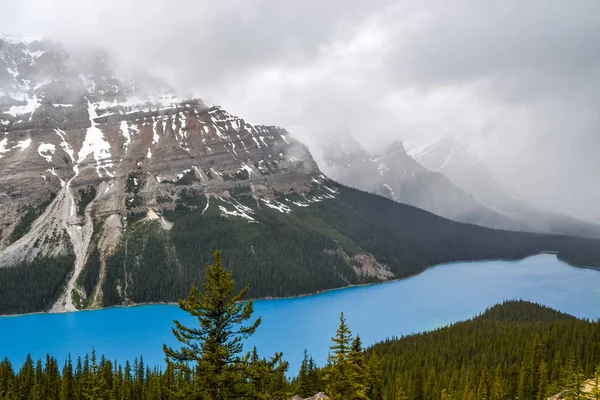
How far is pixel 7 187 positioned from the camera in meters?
195

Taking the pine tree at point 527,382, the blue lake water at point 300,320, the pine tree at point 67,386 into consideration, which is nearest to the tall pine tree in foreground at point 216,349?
the pine tree at point 67,386

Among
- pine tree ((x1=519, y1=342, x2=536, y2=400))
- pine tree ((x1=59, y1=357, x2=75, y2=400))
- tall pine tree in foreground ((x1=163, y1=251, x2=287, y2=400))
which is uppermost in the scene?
tall pine tree in foreground ((x1=163, y1=251, x2=287, y2=400))

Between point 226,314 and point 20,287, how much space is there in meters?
154

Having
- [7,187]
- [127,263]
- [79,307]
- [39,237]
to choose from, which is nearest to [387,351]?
[79,307]

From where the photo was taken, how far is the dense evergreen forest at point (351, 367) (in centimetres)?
1984

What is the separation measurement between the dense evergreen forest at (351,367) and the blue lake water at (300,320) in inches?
864

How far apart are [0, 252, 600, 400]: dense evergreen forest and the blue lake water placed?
21.9 meters

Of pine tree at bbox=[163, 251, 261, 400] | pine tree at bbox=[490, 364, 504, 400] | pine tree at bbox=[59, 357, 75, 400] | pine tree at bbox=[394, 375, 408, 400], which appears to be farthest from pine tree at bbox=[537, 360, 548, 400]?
pine tree at bbox=[59, 357, 75, 400]

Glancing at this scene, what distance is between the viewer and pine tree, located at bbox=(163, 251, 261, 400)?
19.4 metres

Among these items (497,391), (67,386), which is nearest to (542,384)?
(497,391)

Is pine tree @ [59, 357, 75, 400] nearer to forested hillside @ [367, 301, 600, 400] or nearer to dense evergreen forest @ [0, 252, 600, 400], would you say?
dense evergreen forest @ [0, 252, 600, 400]

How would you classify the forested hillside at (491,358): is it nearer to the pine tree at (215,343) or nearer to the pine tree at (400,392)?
the pine tree at (400,392)

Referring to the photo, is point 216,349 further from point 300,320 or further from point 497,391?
point 300,320

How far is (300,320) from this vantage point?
136 metres
